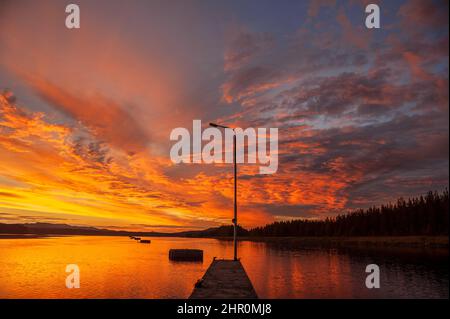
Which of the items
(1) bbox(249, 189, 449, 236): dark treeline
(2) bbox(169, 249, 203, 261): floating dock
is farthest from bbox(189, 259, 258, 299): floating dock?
(1) bbox(249, 189, 449, 236): dark treeline

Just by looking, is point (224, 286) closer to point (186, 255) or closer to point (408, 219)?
point (186, 255)

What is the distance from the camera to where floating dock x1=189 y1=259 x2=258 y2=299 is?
23.3 metres

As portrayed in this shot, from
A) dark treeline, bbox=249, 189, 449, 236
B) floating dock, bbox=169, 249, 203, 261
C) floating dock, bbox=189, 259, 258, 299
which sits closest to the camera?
floating dock, bbox=189, 259, 258, 299

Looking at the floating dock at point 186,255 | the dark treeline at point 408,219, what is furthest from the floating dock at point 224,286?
the dark treeline at point 408,219

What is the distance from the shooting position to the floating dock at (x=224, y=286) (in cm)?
2326

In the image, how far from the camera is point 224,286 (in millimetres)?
26828

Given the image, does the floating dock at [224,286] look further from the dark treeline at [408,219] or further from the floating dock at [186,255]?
the dark treeline at [408,219]

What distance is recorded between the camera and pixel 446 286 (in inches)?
1389

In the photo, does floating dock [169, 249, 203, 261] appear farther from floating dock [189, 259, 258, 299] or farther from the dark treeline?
the dark treeline
